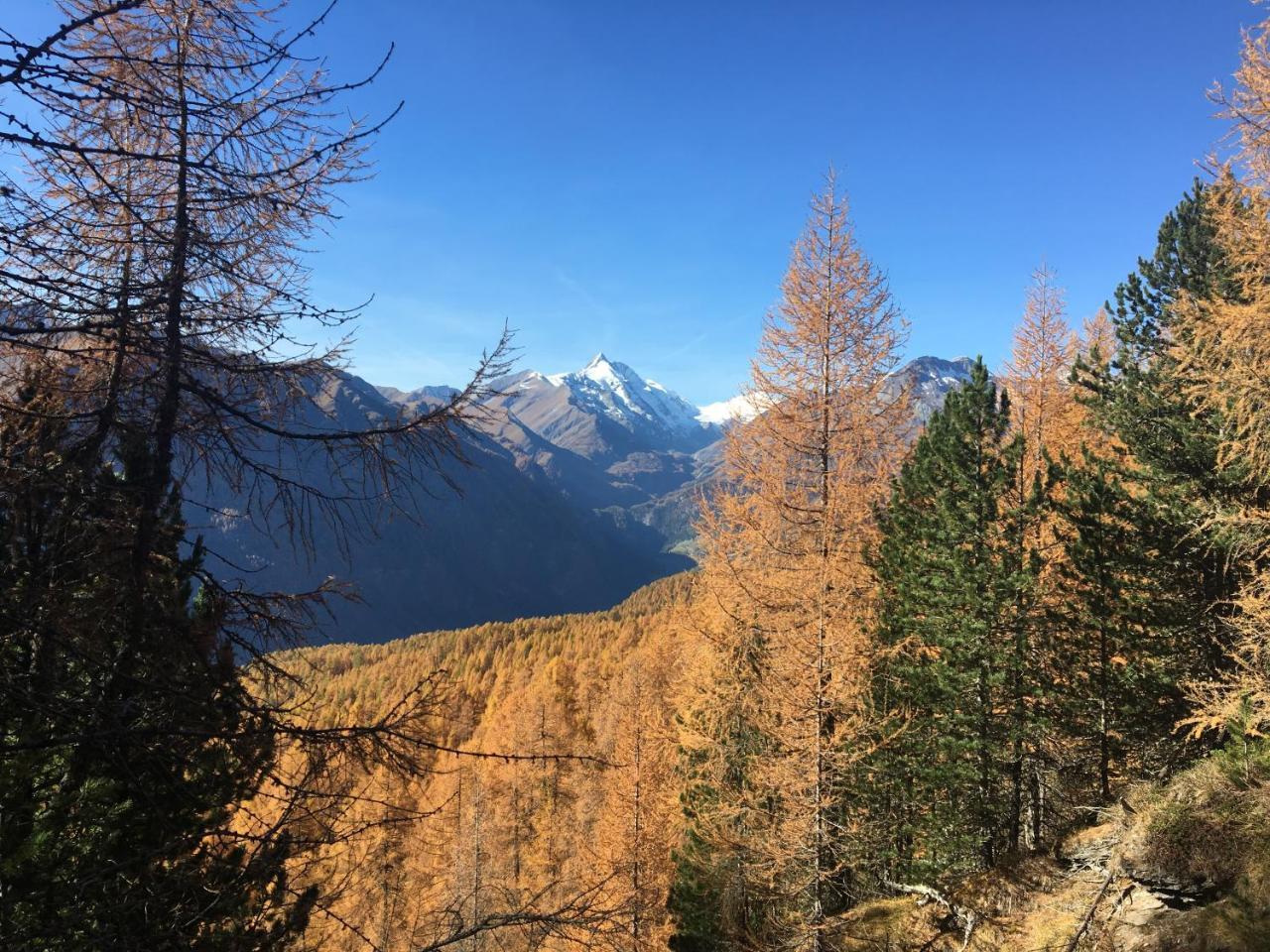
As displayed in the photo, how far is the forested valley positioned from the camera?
3197 millimetres

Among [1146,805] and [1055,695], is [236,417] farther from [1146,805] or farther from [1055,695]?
[1055,695]

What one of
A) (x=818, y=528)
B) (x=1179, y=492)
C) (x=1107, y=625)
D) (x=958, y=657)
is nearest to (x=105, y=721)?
(x=818, y=528)

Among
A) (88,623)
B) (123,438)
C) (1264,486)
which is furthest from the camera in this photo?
(1264,486)

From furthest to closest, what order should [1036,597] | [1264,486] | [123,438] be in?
[1036,597] → [1264,486] → [123,438]

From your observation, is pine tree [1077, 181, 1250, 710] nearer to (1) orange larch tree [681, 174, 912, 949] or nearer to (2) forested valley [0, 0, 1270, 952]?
(2) forested valley [0, 0, 1270, 952]

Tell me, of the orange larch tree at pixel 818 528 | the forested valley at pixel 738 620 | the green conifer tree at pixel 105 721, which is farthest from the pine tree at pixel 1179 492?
the green conifer tree at pixel 105 721

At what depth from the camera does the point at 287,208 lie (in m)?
4.05

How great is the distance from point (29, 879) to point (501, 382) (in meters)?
3.56

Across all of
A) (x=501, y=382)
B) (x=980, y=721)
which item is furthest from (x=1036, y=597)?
(x=501, y=382)

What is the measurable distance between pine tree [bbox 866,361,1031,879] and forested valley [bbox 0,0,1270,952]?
103mm

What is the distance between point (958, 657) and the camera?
1300cm

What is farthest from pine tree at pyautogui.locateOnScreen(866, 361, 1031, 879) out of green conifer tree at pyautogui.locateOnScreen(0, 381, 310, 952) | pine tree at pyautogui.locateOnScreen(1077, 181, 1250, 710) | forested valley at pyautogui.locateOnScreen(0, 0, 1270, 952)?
green conifer tree at pyautogui.locateOnScreen(0, 381, 310, 952)

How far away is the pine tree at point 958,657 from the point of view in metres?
12.7

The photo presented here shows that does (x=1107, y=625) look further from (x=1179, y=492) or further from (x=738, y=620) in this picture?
(x=738, y=620)
